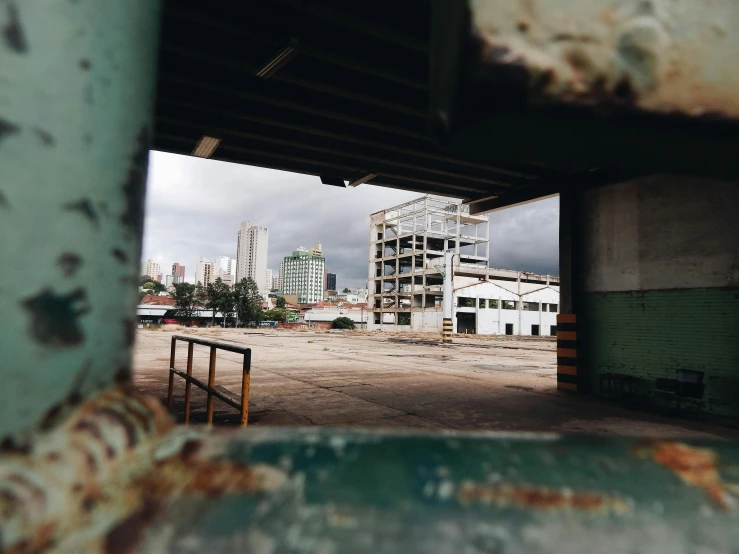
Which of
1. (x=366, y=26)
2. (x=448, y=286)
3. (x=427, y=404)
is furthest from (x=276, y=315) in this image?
(x=366, y=26)

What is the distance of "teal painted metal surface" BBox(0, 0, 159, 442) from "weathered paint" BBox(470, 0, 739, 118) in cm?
60

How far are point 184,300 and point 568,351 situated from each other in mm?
62513

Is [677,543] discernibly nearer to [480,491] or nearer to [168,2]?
[480,491]

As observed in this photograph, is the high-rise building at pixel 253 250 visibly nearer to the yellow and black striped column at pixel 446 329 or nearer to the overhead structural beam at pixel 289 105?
the yellow and black striped column at pixel 446 329

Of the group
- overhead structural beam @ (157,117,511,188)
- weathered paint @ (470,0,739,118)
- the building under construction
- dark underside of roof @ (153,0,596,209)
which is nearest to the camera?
weathered paint @ (470,0,739,118)

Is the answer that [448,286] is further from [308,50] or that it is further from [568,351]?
[308,50]

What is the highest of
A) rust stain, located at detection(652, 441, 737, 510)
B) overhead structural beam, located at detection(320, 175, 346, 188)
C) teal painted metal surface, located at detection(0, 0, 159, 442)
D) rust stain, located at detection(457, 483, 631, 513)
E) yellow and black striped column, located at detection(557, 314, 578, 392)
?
overhead structural beam, located at detection(320, 175, 346, 188)

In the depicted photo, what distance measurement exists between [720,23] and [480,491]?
0.93 meters

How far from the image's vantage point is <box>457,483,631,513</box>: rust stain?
0.60m

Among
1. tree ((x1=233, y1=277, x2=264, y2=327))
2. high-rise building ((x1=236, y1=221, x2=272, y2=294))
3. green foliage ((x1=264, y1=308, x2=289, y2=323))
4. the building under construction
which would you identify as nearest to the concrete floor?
the building under construction

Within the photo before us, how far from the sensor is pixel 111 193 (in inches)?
26.0

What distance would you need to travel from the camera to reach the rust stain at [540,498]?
0.60 metres

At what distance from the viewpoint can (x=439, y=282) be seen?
58344 millimetres

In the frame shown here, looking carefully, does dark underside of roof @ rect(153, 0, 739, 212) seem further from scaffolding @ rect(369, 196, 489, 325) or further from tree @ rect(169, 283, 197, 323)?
tree @ rect(169, 283, 197, 323)
